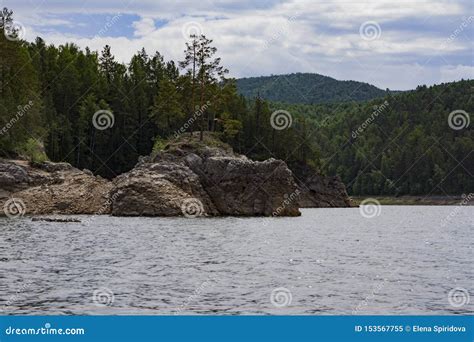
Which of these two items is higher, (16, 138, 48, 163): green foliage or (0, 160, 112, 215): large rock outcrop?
(16, 138, 48, 163): green foliage

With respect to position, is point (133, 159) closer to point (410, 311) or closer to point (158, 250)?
point (158, 250)

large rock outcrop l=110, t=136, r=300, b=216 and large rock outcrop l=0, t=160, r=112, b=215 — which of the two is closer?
large rock outcrop l=0, t=160, r=112, b=215

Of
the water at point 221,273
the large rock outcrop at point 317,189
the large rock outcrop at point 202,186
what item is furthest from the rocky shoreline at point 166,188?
the large rock outcrop at point 317,189

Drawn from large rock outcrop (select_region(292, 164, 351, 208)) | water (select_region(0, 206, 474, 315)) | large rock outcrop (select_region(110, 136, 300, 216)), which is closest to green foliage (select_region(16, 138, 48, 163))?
large rock outcrop (select_region(110, 136, 300, 216))

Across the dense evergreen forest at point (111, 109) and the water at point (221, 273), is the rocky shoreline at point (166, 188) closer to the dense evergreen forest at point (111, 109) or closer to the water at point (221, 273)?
the dense evergreen forest at point (111, 109)

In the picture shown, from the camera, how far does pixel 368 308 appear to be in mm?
22656

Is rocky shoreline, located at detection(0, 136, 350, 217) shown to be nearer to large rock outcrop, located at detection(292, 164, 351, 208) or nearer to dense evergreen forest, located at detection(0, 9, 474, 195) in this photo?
dense evergreen forest, located at detection(0, 9, 474, 195)

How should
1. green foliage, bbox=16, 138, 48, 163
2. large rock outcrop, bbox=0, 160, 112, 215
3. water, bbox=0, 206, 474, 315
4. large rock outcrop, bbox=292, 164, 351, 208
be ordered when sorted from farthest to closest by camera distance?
large rock outcrop, bbox=292, 164, 351, 208
green foliage, bbox=16, 138, 48, 163
large rock outcrop, bbox=0, 160, 112, 215
water, bbox=0, 206, 474, 315

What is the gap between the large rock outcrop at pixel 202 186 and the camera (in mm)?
73750

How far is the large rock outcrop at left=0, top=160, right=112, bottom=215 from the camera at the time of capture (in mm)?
72188

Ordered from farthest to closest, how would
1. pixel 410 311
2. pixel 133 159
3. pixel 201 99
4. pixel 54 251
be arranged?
1. pixel 133 159
2. pixel 201 99
3. pixel 54 251
4. pixel 410 311

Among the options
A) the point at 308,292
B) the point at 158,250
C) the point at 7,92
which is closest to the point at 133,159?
the point at 7,92

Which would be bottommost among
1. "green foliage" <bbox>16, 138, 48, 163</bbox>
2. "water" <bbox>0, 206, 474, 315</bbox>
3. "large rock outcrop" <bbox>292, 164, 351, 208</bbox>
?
"large rock outcrop" <bbox>292, 164, 351, 208</bbox>

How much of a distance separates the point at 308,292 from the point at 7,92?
6904cm
